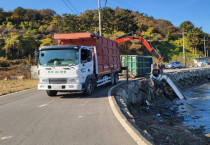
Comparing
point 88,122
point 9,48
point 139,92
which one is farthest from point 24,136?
point 9,48

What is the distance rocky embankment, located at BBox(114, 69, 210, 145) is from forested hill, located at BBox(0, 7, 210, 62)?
53.1 feet

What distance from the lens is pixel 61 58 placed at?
8734mm

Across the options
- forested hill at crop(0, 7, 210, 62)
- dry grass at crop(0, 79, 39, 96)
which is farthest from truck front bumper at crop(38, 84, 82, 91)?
forested hill at crop(0, 7, 210, 62)

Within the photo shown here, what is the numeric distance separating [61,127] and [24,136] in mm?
921

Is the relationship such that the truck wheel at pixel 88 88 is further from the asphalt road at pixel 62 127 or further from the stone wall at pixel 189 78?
the stone wall at pixel 189 78

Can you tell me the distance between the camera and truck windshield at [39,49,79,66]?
8.68 metres

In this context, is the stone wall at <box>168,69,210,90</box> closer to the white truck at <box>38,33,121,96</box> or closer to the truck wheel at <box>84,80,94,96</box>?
the truck wheel at <box>84,80,94,96</box>

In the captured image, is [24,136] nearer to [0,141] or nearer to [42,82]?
[0,141]

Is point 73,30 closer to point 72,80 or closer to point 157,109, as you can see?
point 157,109

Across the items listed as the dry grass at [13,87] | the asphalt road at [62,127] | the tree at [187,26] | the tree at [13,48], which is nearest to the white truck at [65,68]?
the asphalt road at [62,127]

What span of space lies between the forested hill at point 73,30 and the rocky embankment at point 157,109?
16.2m

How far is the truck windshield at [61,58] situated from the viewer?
28.5 feet

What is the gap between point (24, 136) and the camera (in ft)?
14.5

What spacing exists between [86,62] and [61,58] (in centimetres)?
124
